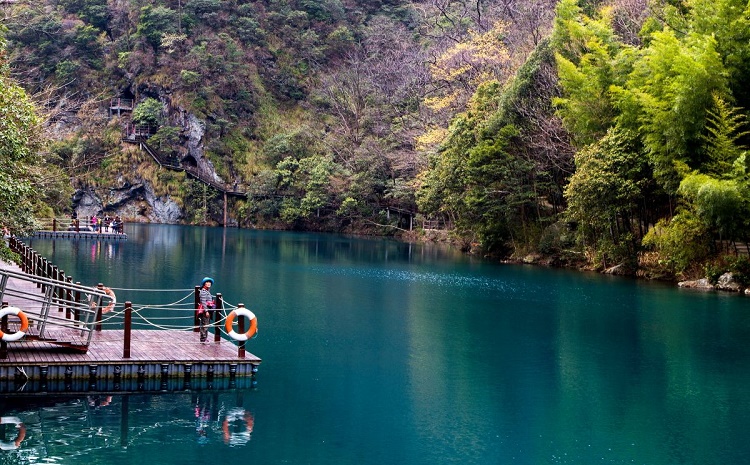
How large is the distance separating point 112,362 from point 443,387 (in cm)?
575

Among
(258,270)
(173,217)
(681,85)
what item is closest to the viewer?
(681,85)

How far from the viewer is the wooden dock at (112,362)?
42.6 ft

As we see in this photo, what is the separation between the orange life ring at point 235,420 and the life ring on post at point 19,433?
2695 millimetres

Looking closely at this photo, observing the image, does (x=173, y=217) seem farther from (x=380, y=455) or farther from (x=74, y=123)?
(x=380, y=455)

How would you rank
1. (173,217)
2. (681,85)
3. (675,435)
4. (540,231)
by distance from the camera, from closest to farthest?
(675,435) < (681,85) < (540,231) < (173,217)

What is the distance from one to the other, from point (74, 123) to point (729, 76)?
55.7 meters

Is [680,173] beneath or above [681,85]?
beneath

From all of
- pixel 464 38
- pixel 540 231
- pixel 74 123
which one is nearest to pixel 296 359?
pixel 540 231

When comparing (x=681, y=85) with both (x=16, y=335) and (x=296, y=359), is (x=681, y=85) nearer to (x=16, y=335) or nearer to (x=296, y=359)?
(x=296, y=359)

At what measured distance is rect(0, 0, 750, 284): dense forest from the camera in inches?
1094

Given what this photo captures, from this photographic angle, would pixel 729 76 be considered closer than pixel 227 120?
Yes

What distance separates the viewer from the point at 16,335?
1286 cm

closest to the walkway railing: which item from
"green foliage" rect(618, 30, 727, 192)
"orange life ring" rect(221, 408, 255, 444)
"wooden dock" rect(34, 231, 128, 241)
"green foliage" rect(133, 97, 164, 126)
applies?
"orange life ring" rect(221, 408, 255, 444)

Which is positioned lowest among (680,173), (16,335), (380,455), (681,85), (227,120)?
(380,455)
